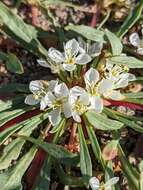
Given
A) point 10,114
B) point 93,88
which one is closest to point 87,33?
point 93,88

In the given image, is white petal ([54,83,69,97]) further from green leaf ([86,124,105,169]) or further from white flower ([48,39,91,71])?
green leaf ([86,124,105,169])

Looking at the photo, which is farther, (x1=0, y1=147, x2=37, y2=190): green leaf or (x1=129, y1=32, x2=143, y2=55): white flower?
(x1=129, y1=32, x2=143, y2=55): white flower

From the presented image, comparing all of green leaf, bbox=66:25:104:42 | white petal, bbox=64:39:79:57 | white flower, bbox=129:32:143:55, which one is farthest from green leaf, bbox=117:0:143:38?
white petal, bbox=64:39:79:57

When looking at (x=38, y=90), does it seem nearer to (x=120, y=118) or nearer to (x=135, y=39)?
(x=120, y=118)

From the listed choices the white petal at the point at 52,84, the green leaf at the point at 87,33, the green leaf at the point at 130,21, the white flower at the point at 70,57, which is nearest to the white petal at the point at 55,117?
the white petal at the point at 52,84

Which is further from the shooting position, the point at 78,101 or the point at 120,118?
the point at 120,118

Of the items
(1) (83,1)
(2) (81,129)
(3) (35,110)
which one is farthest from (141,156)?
(1) (83,1)
